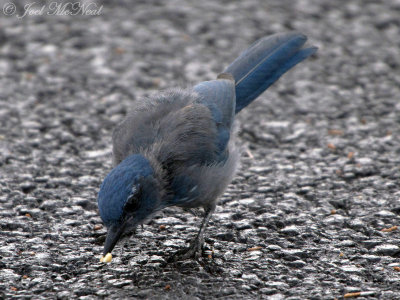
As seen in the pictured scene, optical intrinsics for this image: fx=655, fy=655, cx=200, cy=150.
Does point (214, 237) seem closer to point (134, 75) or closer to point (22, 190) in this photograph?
point (22, 190)

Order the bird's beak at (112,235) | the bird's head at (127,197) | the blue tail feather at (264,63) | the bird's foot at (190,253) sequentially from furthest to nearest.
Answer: the blue tail feather at (264,63)
the bird's foot at (190,253)
the bird's beak at (112,235)
the bird's head at (127,197)

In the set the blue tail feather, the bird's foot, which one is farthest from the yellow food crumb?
the blue tail feather

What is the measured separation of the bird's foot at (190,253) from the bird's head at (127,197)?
0.32m

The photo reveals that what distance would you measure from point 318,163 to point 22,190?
2389 millimetres

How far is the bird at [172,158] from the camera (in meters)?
3.85

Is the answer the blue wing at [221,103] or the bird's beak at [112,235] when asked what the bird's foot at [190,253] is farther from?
the blue wing at [221,103]

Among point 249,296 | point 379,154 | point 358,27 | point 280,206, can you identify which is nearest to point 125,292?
point 249,296

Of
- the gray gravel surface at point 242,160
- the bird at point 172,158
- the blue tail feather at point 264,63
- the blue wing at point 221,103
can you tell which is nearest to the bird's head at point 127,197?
the bird at point 172,158

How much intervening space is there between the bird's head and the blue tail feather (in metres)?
1.54

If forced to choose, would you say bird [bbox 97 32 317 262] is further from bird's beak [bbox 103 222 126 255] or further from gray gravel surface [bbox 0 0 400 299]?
gray gravel surface [bbox 0 0 400 299]

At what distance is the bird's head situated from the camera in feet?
12.2

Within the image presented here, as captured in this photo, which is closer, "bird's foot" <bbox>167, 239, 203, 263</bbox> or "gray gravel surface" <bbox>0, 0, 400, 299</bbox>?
"gray gravel surface" <bbox>0, 0, 400, 299</bbox>

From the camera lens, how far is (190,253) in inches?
163

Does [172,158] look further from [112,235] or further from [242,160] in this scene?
[242,160]
